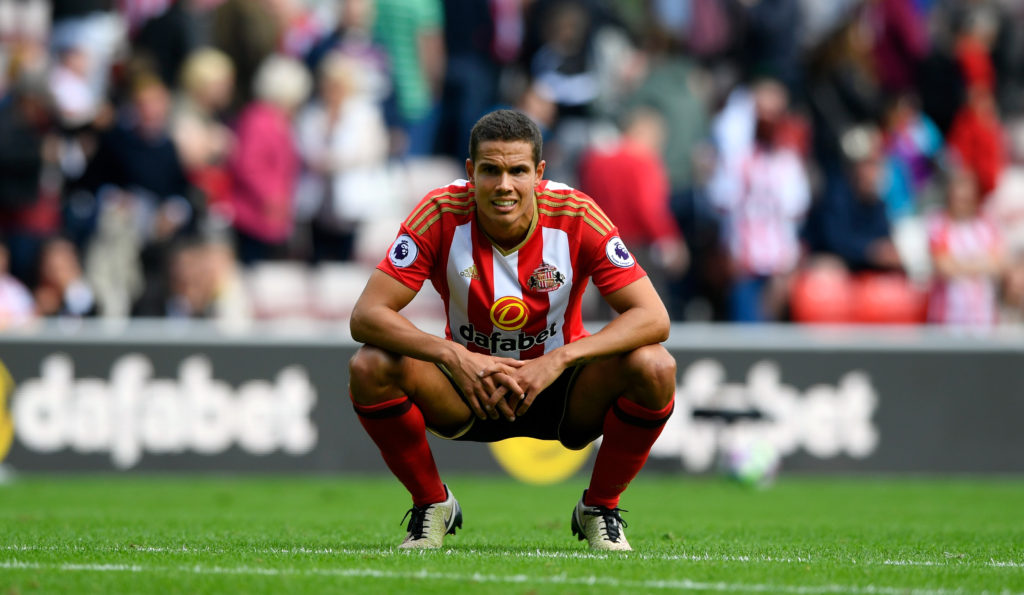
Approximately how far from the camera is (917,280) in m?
15.5

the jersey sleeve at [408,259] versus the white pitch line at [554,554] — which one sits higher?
the jersey sleeve at [408,259]

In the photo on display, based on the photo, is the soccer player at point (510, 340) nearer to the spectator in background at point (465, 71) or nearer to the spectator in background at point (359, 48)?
the spectator in background at point (359, 48)

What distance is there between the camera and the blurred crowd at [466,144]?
13516 mm

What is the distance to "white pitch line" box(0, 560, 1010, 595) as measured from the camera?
192 inches

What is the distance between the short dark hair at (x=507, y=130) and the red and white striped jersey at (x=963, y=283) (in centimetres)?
968

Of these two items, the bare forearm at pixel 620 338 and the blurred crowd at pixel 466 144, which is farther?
the blurred crowd at pixel 466 144

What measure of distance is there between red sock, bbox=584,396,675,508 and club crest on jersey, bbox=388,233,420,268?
1104mm

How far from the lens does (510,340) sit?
21.0ft

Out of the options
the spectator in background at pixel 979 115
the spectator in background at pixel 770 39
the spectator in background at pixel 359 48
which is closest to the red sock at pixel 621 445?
the spectator in background at pixel 359 48

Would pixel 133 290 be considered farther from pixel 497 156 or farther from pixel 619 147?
pixel 497 156

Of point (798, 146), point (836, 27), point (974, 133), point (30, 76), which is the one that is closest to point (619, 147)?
point (798, 146)

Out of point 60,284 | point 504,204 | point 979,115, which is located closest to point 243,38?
point 60,284

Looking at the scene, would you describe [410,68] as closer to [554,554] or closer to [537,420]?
[537,420]

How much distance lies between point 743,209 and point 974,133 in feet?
11.2
